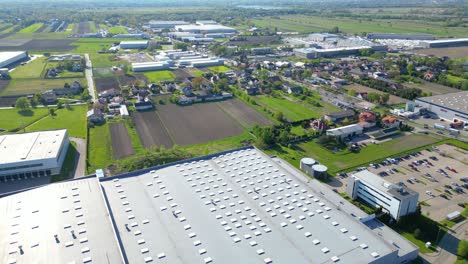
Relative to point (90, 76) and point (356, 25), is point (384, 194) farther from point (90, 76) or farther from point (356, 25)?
point (356, 25)

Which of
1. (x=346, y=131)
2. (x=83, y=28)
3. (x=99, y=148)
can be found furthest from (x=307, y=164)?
(x=83, y=28)

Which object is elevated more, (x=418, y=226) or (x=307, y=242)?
(x=307, y=242)

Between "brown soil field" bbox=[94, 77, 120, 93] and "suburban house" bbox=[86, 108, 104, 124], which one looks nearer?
"suburban house" bbox=[86, 108, 104, 124]

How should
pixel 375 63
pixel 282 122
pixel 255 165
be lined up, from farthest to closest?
pixel 375 63
pixel 282 122
pixel 255 165

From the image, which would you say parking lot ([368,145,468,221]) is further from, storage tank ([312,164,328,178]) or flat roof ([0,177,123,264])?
flat roof ([0,177,123,264])

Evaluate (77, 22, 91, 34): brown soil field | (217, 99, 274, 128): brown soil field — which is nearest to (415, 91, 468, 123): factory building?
(217, 99, 274, 128): brown soil field

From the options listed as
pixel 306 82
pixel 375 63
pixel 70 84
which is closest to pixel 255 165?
pixel 306 82

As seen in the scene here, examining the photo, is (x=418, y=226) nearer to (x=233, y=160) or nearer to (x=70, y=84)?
(x=233, y=160)
